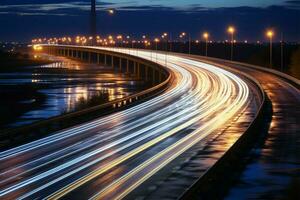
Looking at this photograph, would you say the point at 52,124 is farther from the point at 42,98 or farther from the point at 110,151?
the point at 42,98

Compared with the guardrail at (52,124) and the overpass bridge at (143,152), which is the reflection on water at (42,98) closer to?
the guardrail at (52,124)

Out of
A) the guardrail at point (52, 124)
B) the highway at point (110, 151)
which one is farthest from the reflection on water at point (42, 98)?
the highway at point (110, 151)

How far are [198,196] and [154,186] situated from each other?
2.80 metres

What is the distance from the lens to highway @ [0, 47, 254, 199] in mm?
19141

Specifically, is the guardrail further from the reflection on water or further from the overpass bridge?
the reflection on water

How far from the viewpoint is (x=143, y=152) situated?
26.6m

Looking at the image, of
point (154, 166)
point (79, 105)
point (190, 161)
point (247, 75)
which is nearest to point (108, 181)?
point (154, 166)

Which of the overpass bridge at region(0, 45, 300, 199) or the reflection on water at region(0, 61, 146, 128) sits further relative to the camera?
the reflection on water at region(0, 61, 146, 128)

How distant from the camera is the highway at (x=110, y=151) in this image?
19141mm

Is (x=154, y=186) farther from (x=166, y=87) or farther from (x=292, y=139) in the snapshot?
(x=166, y=87)

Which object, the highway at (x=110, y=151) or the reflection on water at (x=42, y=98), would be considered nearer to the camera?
the highway at (x=110, y=151)

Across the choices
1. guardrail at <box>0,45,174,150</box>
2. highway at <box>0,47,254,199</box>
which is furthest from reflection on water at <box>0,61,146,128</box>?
highway at <box>0,47,254,199</box>

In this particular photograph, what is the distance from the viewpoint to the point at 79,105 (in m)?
61.6

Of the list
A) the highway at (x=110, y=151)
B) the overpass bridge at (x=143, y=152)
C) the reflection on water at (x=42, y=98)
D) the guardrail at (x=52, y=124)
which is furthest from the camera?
the reflection on water at (x=42, y=98)
